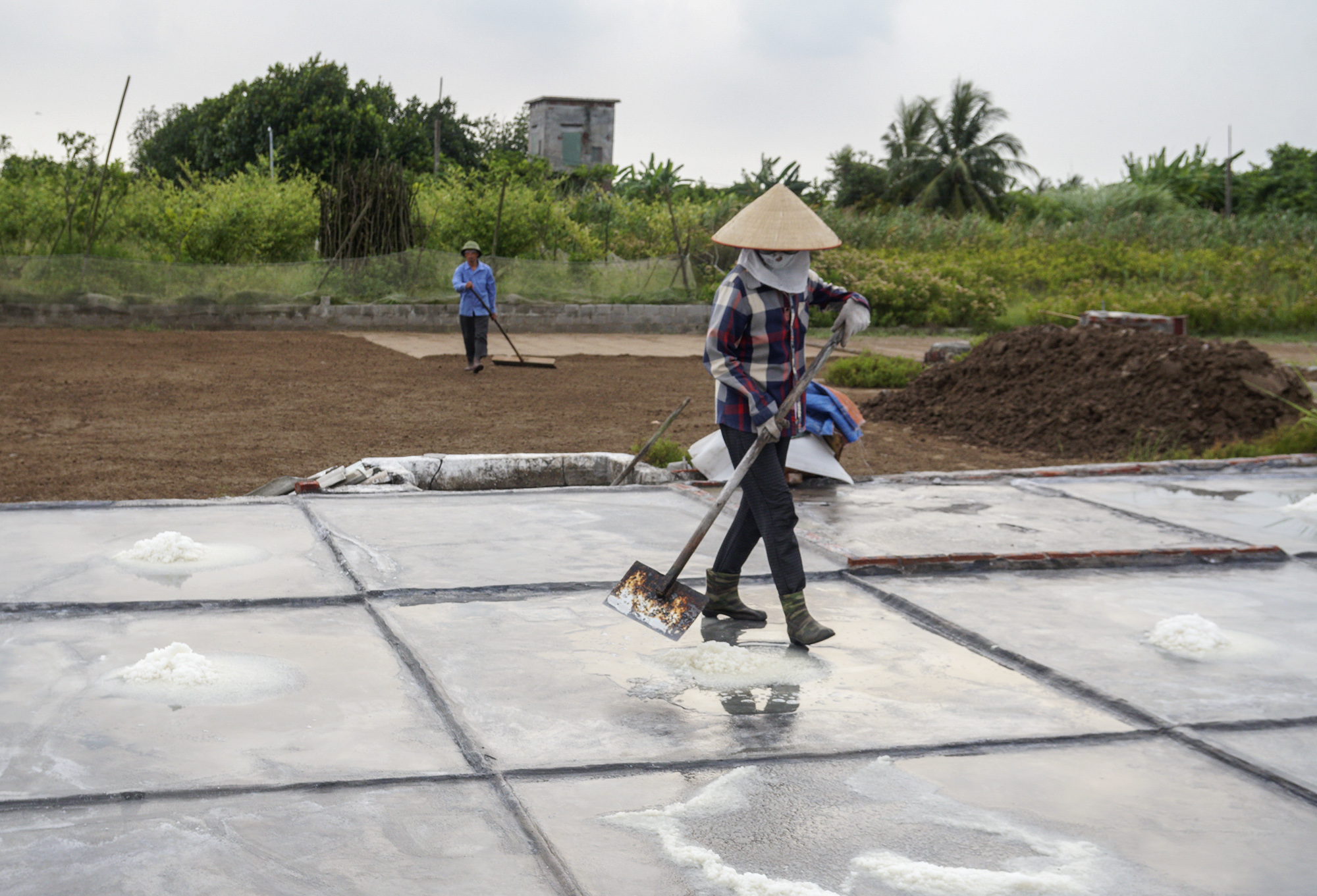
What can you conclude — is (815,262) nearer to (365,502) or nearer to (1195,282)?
(1195,282)

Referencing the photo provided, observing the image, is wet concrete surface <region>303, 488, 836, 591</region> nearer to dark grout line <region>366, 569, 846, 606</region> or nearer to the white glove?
dark grout line <region>366, 569, 846, 606</region>

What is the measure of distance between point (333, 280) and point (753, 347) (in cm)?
1761

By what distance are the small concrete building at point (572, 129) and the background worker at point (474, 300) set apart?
1384 inches

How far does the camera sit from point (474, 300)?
14.8 metres

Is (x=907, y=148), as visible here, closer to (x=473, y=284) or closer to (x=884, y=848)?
(x=473, y=284)

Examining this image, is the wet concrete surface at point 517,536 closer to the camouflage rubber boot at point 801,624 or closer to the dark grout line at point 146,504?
the dark grout line at point 146,504

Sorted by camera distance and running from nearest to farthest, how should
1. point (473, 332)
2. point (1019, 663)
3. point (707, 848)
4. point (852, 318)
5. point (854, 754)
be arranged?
point (707, 848), point (854, 754), point (1019, 663), point (852, 318), point (473, 332)

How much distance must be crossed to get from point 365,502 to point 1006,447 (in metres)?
6.28

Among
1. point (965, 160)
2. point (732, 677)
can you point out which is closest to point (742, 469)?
point (732, 677)

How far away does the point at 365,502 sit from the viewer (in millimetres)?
6715

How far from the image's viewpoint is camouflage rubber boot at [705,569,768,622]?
15.5 ft

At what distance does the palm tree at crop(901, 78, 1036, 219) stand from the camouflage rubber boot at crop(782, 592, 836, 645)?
38.2 meters

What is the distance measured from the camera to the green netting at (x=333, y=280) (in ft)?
62.8

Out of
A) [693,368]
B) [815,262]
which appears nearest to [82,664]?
[693,368]
